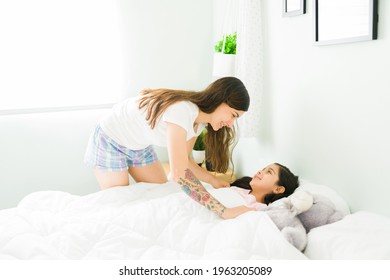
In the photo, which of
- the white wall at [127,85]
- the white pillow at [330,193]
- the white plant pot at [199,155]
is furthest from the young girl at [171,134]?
the white wall at [127,85]

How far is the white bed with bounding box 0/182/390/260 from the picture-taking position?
4.15 feet

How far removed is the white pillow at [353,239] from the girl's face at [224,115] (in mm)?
580

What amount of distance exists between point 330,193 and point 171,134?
720 mm

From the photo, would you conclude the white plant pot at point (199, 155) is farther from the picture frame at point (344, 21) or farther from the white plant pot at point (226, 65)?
the picture frame at point (344, 21)

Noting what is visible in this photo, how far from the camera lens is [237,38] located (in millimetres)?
2195

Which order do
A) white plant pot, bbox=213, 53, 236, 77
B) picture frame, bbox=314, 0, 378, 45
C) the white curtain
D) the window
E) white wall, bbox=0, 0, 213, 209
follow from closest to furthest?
picture frame, bbox=314, 0, 378, 45 → the white curtain → white plant pot, bbox=213, 53, 236, 77 → the window → white wall, bbox=0, 0, 213, 209

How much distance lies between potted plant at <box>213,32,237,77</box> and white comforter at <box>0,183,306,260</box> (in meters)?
0.87

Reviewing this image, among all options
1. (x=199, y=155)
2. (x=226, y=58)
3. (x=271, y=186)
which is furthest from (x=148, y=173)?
(x=226, y=58)

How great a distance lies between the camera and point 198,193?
5.23 ft

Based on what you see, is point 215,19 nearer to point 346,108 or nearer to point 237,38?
point 237,38

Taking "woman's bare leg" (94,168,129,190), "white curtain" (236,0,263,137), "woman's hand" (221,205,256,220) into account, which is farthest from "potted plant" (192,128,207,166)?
"woman's hand" (221,205,256,220)

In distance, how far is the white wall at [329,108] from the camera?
1.39 meters

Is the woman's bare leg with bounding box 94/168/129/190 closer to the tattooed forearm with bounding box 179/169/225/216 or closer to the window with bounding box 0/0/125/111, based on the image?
the tattooed forearm with bounding box 179/169/225/216

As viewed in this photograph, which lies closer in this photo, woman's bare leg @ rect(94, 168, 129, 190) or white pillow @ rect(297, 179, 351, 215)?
white pillow @ rect(297, 179, 351, 215)
